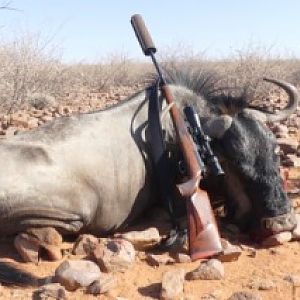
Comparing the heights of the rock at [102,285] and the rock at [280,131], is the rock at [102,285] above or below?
above

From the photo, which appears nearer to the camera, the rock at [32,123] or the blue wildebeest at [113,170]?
the blue wildebeest at [113,170]

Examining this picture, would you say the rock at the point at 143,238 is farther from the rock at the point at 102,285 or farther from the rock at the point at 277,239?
the rock at the point at 277,239

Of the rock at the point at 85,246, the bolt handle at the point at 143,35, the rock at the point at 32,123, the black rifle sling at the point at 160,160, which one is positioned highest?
the bolt handle at the point at 143,35

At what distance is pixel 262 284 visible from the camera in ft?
11.3

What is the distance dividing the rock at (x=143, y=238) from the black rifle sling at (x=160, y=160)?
11.5 inches

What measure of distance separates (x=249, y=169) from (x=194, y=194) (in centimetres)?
58

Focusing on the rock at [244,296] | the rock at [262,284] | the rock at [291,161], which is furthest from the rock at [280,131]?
the rock at [244,296]

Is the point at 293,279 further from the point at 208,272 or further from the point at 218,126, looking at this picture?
the point at 218,126

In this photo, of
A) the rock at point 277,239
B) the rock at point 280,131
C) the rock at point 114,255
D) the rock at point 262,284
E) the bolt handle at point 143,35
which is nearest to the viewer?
the rock at point 262,284

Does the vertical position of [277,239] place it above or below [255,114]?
below

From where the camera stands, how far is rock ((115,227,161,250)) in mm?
4020

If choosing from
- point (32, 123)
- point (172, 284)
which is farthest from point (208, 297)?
point (32, 123)

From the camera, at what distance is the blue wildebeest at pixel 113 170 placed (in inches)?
155

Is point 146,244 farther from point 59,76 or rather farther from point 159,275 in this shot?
point 59,76
